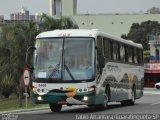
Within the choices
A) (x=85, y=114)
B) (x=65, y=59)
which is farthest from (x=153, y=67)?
(x=85, y=114)

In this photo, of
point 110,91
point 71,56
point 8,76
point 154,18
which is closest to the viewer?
point 71,56

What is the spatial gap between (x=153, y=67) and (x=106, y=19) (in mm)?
76994

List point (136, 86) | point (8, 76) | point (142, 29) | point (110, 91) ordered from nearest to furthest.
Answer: point (110, 91) < point (136, 86) < point (8, 76) < point (142, 29)

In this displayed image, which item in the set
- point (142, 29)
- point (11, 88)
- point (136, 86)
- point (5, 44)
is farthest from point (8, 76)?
point (142, 29)

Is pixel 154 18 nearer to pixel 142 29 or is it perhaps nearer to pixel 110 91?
pixel 142 29

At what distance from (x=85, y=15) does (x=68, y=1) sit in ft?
21.0

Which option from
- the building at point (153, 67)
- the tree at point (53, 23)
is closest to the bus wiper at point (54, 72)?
the tree at point (53, 23)

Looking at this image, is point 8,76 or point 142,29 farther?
point 142,29

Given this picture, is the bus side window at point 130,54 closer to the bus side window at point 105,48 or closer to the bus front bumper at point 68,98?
the bus side window at point 105,48

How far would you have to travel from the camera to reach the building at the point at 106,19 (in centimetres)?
16650

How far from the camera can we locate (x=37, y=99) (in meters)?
24.2

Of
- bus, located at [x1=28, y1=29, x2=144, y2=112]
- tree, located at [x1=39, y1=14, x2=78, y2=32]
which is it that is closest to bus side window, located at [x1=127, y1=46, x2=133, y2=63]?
bus, located at [x1=28, y1=29, x2=144, y2=112]

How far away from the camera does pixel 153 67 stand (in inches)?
3767

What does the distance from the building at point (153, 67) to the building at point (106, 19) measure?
2538 inches
